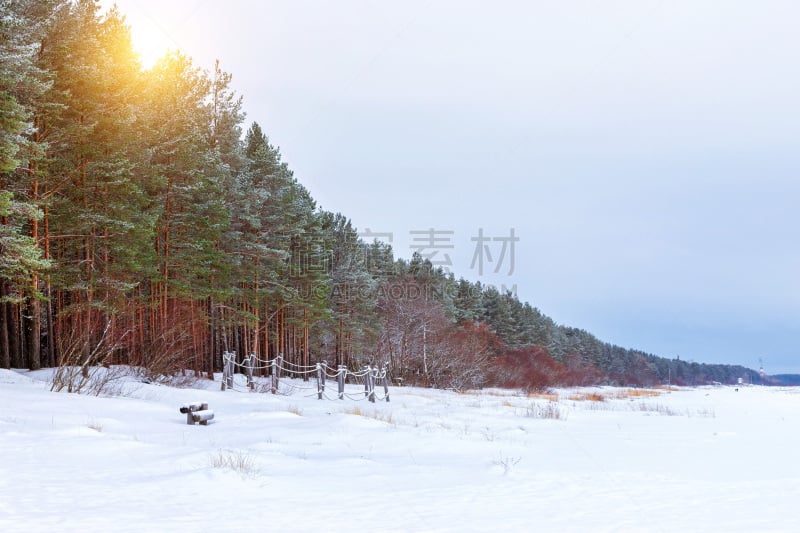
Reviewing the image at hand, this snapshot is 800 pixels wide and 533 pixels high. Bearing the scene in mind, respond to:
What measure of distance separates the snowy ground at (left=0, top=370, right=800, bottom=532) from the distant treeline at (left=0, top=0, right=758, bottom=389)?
5028 mm

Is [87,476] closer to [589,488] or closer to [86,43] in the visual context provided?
[589,488]

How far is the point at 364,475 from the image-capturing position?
593 centimetres

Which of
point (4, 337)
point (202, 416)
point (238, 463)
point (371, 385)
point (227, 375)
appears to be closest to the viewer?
point (238, 463)

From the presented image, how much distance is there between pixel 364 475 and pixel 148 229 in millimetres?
15788

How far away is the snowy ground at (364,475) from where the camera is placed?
4156 millimetres

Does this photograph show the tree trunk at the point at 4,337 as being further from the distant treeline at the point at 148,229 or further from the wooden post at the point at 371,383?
the wooden post at the point at 371,383

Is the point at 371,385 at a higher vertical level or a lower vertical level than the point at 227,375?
lower

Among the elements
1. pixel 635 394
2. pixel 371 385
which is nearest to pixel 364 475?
pixel 371 385

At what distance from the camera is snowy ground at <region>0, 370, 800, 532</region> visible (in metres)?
4.16

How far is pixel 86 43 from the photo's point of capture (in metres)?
18.2

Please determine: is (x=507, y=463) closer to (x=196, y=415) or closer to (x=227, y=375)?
(x=196, y=415)

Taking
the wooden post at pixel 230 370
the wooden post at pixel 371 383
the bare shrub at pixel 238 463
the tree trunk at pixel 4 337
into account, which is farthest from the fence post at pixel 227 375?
the bare shrub at pixel 238 463

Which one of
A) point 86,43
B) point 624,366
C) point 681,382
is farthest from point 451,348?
point 681,382

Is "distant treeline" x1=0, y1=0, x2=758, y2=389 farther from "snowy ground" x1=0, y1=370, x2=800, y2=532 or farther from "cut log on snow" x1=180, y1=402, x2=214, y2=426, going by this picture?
"snowy ground" x1=0, y1=370, x2=800, y2=532
